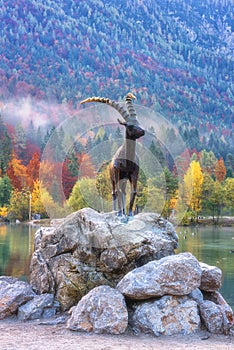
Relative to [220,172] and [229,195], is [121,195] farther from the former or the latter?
[220,172]

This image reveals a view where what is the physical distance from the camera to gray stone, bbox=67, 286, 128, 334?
9719 millimetres

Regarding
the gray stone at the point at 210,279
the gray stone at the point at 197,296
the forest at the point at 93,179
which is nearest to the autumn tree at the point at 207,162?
the forest at the point at 93,179

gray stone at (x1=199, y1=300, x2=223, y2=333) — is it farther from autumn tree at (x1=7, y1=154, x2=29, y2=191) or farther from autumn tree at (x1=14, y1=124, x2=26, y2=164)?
autumn tree at (x1=14, y1=124, x2=26, y2=164)

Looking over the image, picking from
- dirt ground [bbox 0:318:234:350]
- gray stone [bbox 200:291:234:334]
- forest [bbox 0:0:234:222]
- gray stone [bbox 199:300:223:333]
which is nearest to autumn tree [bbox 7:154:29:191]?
forest [bbox 0:0:234:222]

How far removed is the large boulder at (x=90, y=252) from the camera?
11.7 metres

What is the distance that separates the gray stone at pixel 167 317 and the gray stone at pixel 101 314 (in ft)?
1.25

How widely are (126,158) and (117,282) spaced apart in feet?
10.8

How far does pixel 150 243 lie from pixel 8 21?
146 metres

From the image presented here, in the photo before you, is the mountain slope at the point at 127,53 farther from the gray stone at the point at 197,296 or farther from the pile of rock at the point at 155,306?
the pile of rock at the point at 155,306

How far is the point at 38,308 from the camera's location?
11297 mm

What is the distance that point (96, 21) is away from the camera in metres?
159

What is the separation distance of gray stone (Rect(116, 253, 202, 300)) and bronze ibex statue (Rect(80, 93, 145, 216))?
2.57m

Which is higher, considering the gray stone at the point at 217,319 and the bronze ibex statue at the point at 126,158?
the bronze ibex statue at the point at 126,158

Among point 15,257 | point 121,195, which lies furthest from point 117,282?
point 15,257
